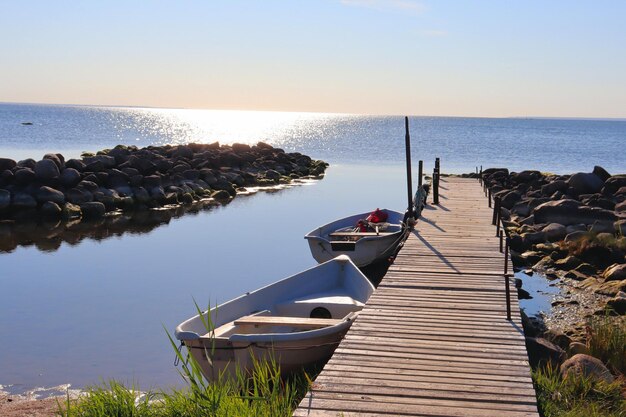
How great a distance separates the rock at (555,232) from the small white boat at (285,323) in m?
9.99

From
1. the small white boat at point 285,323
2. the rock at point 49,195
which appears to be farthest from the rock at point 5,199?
the small white boat at point 285,323

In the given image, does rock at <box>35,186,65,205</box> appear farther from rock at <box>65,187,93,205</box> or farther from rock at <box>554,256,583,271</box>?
rock at <box>554,256,583,271</box>

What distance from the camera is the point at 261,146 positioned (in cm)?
5816

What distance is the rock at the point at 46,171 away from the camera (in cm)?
3145

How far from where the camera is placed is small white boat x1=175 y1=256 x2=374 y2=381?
1041cm

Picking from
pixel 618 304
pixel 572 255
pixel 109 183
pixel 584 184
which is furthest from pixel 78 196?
pixel 618 304

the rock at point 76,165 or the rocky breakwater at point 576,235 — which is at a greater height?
the rock at point 76,165

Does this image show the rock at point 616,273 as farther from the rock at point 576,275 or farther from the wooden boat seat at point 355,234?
the wooden boat seat at point 355,234

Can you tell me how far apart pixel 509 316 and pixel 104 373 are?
6.79m

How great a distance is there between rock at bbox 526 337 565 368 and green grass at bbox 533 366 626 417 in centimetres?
111

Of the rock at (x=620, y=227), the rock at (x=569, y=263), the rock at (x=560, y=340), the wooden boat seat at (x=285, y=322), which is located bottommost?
the rock at (x=569, y=263)

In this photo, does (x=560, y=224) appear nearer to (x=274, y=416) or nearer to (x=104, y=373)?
(x=104, y=373)

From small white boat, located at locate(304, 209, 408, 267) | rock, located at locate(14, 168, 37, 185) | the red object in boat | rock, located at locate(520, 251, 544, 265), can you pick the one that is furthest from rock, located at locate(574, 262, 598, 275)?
rock, located at locate(14, 168, 37, 185)

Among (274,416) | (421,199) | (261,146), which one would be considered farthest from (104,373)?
(261,146)
